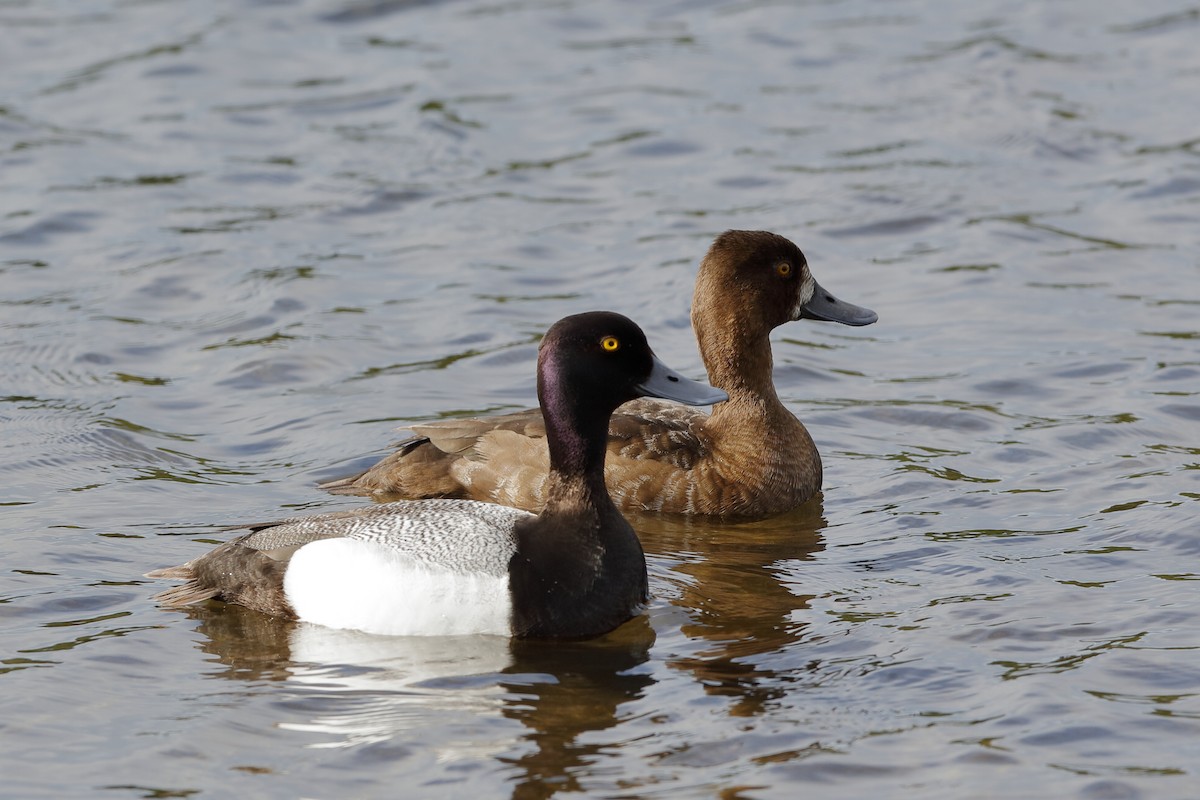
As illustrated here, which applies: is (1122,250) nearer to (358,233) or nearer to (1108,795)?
(358,233)

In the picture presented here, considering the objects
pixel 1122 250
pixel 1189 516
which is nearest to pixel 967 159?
pixel 1122 250

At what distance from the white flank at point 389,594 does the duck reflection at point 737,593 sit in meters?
0.80

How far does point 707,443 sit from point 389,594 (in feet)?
8.65

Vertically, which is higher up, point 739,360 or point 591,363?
point 591,363

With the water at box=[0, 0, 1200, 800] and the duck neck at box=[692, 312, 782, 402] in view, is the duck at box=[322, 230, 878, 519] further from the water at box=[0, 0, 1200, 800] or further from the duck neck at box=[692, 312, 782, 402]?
the water at box=[0, 0, 1200, 800]

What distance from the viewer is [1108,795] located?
618 cm

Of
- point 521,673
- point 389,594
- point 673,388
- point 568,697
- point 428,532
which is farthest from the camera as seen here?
point 673,388

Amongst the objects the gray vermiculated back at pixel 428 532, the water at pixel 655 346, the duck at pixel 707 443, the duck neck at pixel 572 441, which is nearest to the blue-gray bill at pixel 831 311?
the duck at pixel 707 443

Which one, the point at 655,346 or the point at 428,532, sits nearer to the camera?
the point at 428,532

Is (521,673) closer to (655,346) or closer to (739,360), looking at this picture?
(739,360)

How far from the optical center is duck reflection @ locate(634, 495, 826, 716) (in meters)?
7.18

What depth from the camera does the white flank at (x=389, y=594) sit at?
24.2 feet

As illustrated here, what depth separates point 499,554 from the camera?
24.6 ft

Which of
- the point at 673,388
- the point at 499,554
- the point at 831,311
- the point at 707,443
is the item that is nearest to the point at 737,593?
the point at 673,388
